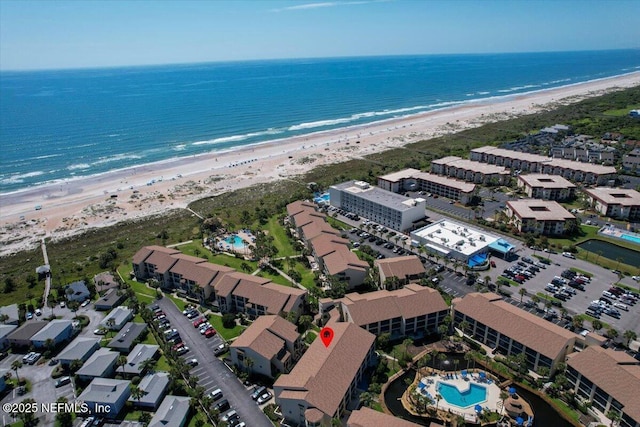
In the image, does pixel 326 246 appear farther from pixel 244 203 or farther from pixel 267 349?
pixel 244 203

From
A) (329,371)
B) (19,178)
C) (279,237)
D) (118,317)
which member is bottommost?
(118,317)

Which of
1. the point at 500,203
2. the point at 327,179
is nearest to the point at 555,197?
the point at 500,203

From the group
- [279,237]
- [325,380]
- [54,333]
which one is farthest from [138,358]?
[279,237]

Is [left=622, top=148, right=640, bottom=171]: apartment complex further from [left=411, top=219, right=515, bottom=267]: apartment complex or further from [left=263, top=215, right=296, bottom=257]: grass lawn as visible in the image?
[left=263, top=215, right=296, bottom=257]: grass lawn

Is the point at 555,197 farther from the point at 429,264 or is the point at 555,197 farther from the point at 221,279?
the point at 221,279

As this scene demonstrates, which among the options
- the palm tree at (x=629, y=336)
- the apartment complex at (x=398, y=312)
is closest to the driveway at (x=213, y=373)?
the apartment complex at (x=398, y=312)

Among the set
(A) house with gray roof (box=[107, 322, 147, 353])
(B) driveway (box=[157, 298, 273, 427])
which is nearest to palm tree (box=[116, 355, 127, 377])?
(A) house with gray roof (box=[107, 322, 147, 353])
